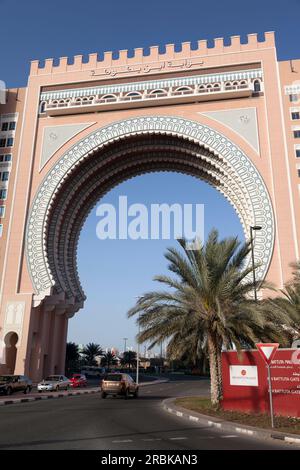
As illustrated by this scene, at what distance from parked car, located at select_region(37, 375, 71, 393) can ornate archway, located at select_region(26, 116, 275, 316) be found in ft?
17.3

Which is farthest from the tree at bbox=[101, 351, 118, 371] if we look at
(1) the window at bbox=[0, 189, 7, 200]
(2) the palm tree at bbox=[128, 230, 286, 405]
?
(2) the palm tree at bbox=[128, 230, 286, 405]

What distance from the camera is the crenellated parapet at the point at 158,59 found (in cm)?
3157

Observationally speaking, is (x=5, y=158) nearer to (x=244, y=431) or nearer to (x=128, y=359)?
(x=244, y=431)

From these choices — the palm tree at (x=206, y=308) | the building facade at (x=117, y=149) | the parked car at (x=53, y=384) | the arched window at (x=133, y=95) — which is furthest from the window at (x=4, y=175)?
the palm tree at (x=206, y=308)

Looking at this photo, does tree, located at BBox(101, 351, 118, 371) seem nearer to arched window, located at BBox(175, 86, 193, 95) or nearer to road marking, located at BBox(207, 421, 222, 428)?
arched window, located at BBox(175, 86, 193, 95)

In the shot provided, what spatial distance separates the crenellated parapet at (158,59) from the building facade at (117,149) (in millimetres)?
95

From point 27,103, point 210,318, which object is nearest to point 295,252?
point 210,318

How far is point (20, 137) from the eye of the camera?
33812 millimetres

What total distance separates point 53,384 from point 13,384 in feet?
12.5

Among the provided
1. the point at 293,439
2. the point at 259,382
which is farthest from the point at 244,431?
the point at 259,382

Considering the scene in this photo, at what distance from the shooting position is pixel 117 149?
33.7 metres

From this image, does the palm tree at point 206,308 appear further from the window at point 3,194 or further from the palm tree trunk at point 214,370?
Result: the window at point 3,194

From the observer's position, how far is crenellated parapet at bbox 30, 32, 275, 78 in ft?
104
